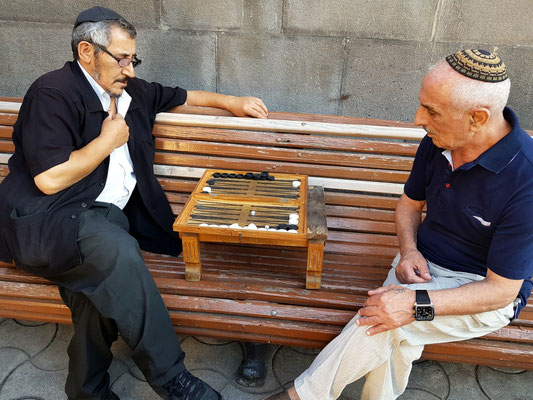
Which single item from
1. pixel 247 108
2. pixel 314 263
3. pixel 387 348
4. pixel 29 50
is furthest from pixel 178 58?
pixel 387 348

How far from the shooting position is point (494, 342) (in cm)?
222

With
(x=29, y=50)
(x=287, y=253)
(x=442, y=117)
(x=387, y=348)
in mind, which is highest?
(x=442, y=117)

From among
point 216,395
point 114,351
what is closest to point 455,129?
point 216,395

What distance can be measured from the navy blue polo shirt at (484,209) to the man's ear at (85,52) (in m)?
1.71

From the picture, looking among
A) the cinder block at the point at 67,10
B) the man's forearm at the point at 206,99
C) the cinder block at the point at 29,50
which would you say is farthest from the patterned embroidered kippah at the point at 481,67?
the cinder block at the point at 29,50

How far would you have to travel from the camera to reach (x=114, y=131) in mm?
2414

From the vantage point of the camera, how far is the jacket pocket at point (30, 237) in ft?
7.25

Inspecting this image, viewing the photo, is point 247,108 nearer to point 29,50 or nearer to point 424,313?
point 424,313

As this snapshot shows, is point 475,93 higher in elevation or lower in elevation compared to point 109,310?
higher

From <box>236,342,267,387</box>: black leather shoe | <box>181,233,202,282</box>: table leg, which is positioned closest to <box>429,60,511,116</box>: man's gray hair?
<box>181,233,202,282</box>: table leg

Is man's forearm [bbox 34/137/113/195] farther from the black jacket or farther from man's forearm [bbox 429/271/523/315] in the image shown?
man's forearm [bbox 429/271/523/315]

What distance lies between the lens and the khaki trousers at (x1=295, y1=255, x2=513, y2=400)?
2.04 metres

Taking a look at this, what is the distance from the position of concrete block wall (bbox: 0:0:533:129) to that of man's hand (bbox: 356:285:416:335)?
80.6 inches

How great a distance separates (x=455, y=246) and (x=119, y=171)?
1.79m
